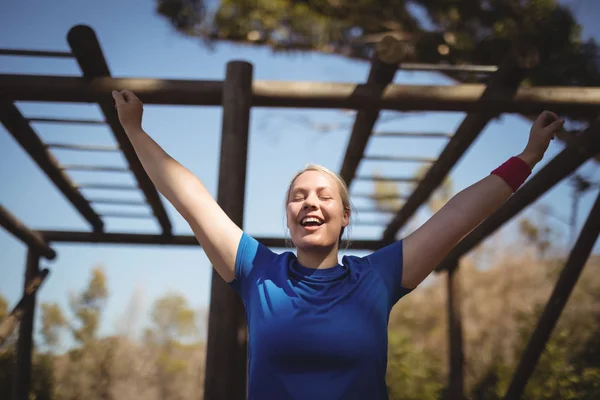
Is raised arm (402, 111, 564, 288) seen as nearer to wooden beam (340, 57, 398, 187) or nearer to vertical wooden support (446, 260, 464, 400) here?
wooden beam (340, 57, 398, 187)

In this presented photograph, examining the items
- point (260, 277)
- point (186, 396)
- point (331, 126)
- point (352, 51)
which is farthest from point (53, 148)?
point (186, 396)

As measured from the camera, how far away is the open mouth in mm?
1567

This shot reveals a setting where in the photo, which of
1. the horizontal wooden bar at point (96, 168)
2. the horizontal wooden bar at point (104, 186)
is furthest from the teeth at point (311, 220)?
the horizontal wooden bar at point (104, 186)

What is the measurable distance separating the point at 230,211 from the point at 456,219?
1298 mm

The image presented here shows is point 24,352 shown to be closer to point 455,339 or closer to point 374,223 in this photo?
point 374,223

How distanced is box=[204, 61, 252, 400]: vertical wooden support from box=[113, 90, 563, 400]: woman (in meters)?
0.84

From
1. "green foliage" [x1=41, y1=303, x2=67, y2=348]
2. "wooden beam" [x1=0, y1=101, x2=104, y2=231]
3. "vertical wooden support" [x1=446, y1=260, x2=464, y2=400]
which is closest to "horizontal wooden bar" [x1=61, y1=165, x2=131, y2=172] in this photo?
"wooden beam" [x1=0, y1=101, x2=104, y2=231]

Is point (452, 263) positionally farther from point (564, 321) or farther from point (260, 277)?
point (564, 321)

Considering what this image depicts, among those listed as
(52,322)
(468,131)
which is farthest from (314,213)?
(52,322)

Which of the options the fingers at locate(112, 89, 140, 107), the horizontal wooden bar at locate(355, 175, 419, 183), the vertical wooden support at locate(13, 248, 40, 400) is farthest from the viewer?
the vertical wooden support at locate(13, 248, 40, 400)

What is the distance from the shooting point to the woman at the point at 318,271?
135 centimetres

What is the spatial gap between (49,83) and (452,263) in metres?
4.16

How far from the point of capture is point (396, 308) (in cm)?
1458

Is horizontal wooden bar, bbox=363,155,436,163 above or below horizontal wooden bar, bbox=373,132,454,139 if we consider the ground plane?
below
